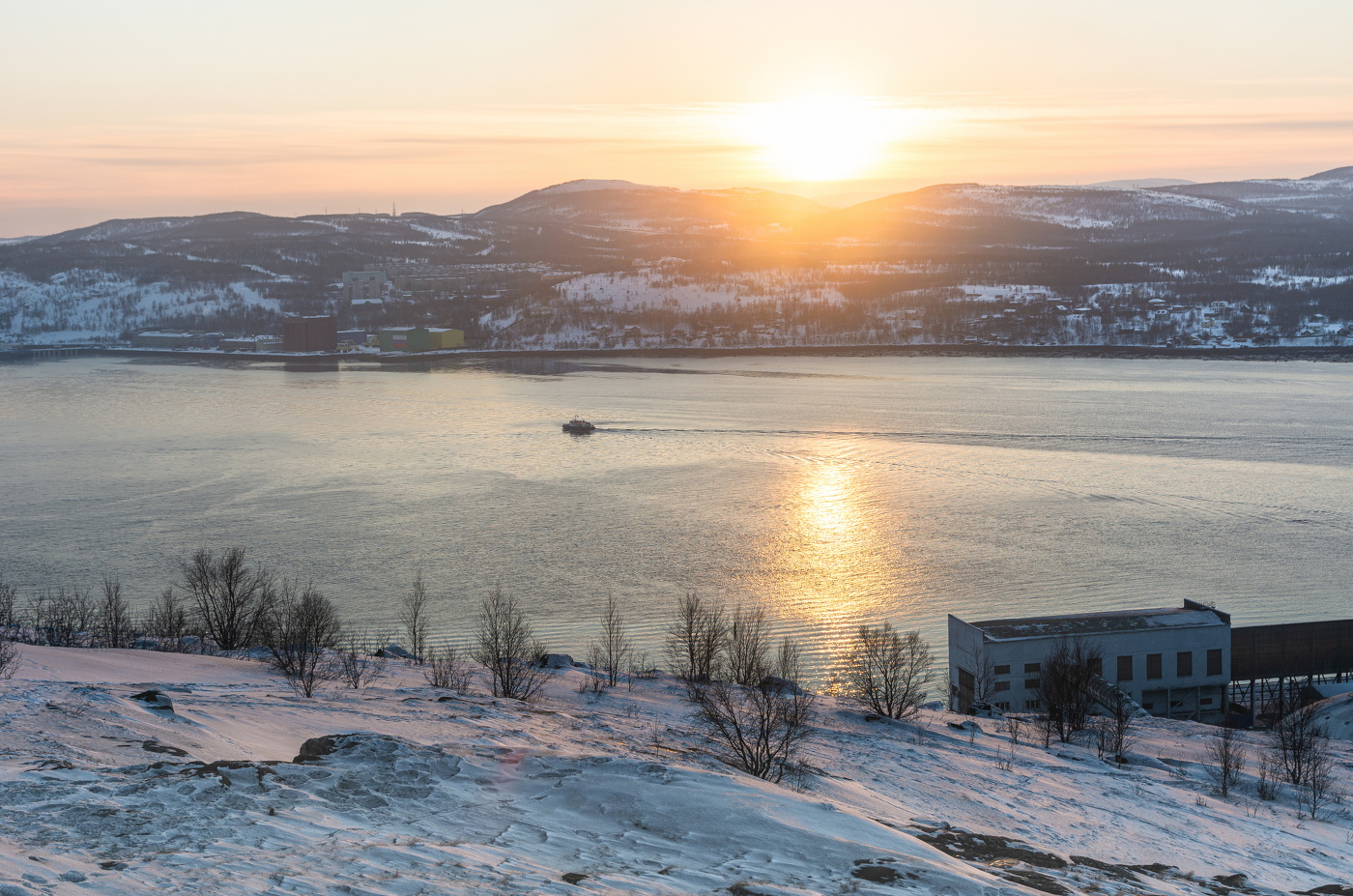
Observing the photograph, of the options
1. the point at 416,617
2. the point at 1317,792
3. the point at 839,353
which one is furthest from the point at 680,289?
the point at 1317,792

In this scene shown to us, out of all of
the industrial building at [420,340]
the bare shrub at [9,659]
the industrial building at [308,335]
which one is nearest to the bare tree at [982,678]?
the bare shrub at [9,659]

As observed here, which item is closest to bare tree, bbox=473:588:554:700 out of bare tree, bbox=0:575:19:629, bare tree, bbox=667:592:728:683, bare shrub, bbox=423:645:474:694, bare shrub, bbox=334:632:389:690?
bare shrub, bbox=423:645:474:694

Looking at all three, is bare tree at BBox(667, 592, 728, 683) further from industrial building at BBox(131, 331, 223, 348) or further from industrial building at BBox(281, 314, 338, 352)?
industrial building at BBox(131, 331, 223, 348)

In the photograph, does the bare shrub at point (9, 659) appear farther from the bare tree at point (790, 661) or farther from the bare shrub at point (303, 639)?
the bare tree at point (790, 661)

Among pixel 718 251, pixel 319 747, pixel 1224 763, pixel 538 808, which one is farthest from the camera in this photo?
pixel 718 251

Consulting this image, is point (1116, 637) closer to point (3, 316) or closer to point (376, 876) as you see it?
point (376, 876)

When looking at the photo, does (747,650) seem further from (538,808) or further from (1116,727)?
(538,808)
